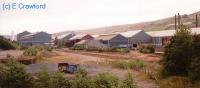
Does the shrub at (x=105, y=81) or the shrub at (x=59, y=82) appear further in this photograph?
the shrub at (x=59, y=82)

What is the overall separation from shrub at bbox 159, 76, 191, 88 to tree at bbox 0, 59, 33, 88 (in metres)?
9.74

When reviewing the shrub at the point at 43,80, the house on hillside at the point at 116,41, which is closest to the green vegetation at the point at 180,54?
the shrub at the point at 43,80

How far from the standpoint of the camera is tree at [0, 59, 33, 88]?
16.0 meters

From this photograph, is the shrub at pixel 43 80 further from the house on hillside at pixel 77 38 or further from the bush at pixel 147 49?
the house on hillside at pixel 77 38

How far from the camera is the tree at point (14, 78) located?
1597 cm

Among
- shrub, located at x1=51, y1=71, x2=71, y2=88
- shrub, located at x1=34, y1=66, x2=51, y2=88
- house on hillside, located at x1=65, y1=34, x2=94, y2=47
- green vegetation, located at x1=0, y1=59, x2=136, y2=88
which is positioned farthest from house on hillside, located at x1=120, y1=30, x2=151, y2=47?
shrub, located at x1=51, y1=71, x2=71, y2=88

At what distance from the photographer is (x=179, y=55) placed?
79.9 feet

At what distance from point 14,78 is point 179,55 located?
41.4 feet

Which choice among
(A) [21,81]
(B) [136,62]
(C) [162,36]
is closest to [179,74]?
(B) [136,62]

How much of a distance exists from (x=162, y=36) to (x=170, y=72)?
4020 centimetres

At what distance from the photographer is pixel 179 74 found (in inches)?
968

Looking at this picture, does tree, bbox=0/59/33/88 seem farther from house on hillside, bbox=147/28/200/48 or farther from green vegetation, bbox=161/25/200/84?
house on hillside, bbox=147/28/200/48

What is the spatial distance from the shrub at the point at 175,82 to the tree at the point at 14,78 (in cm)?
974

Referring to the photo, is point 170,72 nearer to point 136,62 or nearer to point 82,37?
point 136,62
